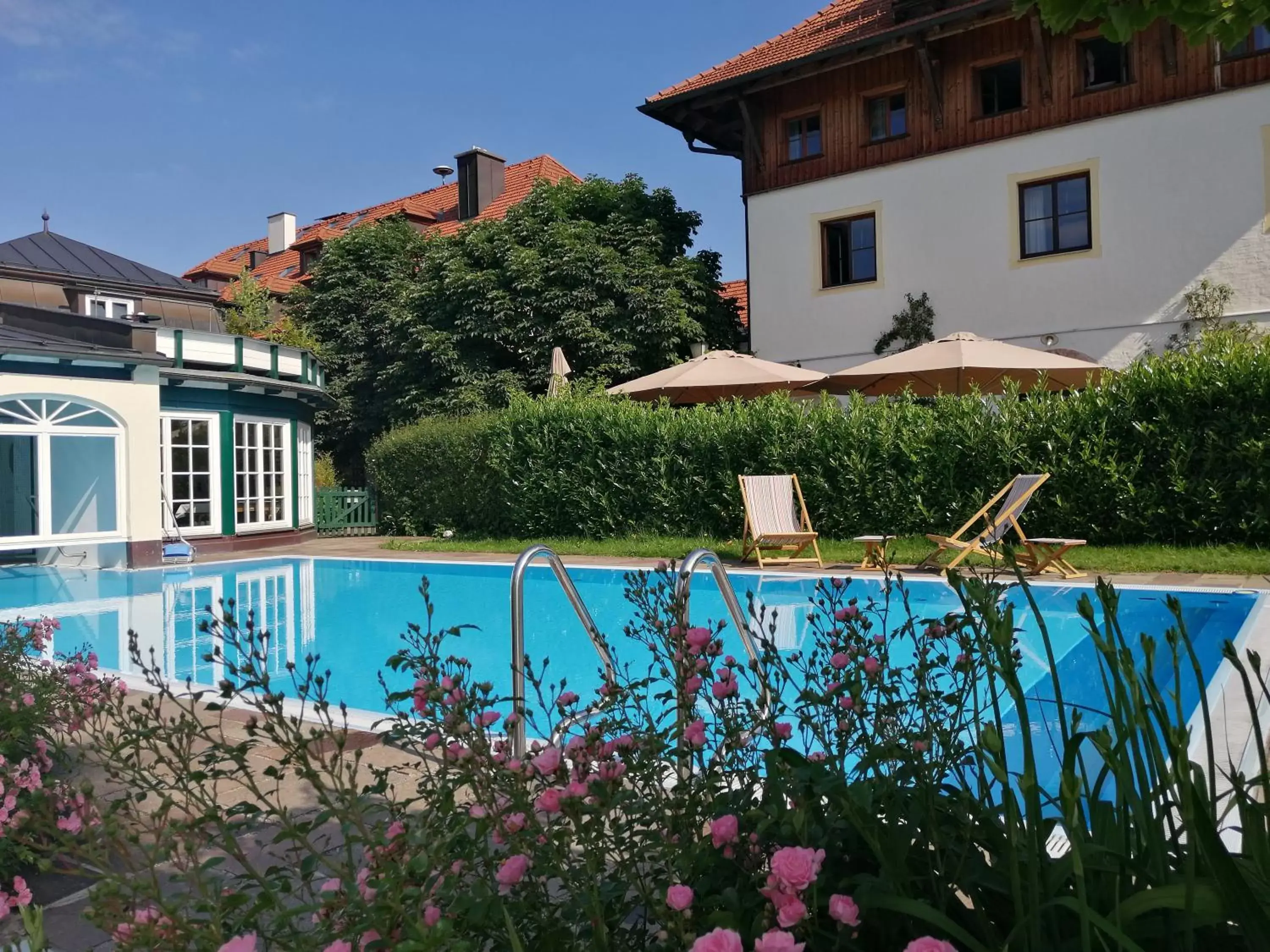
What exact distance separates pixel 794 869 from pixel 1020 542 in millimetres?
10439

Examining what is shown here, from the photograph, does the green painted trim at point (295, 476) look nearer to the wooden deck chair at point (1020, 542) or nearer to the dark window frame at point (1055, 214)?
the wooden deck chair at point (1020, 542)

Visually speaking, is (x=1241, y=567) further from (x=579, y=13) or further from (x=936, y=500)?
(x=579, y=13)

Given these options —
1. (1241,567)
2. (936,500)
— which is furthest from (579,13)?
(1241,567)

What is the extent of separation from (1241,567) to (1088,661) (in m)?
3.66

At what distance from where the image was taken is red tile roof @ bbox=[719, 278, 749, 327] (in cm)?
2450

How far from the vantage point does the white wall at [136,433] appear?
1486cm

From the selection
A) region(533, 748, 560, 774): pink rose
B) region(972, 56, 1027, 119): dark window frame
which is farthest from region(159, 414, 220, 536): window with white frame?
region(533, 748, 560, 774): pink rose

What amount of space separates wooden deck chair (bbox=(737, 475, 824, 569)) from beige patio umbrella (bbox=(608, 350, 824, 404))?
1812 mm

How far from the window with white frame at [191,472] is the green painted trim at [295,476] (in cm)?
204

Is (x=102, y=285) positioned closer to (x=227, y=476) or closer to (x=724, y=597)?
(x=227, y=476)

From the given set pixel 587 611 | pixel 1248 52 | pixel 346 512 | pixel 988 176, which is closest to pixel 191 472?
pixel 346 512

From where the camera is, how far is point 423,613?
9.82 meters

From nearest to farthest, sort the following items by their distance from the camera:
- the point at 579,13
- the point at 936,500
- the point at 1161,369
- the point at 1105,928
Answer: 1. the point at 1105,928
2. the point at 1161,369
3. the point at 936,500
4. the point at 579,13

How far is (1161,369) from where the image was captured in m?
10.9
